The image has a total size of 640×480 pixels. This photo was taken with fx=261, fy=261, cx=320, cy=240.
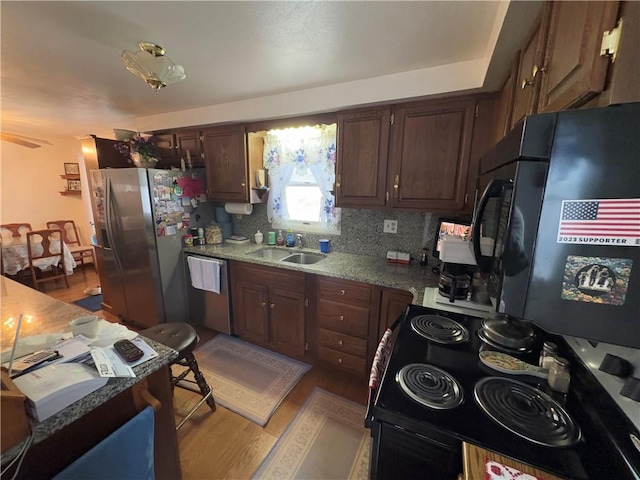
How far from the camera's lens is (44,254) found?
3857mm

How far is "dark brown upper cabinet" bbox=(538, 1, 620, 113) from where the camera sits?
562 millimetres

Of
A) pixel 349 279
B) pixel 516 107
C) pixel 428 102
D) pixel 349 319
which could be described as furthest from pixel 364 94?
pixel 349 319

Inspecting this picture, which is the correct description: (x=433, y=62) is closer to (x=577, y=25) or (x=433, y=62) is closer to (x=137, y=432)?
(x=577, y=25)

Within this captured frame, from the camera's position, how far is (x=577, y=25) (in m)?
0.67

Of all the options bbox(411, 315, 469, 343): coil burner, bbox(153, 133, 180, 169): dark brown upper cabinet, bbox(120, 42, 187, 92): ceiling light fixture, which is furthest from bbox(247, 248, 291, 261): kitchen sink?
bbox(411, 315, 469, 343): coil burner

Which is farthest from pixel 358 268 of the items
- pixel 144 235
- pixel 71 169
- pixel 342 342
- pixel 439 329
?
pixel 71 169

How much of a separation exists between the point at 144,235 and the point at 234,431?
1883 millimetres

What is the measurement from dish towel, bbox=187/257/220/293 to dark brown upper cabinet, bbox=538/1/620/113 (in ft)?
8.04

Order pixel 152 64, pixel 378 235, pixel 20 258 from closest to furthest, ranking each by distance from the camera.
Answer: pixel 152 64 < pixel 378 235 < pixel 20 258

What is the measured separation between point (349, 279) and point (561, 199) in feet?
4.70

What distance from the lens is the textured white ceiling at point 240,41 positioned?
44.8 inches

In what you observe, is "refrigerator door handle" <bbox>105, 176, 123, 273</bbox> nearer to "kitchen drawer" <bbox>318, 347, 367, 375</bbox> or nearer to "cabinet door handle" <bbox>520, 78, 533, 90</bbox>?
"kitchen drawer" <bbox>318, 347, 367, 375</bbox>

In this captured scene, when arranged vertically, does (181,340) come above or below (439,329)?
below

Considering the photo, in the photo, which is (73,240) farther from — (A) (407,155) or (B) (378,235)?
(A) (407,155)
